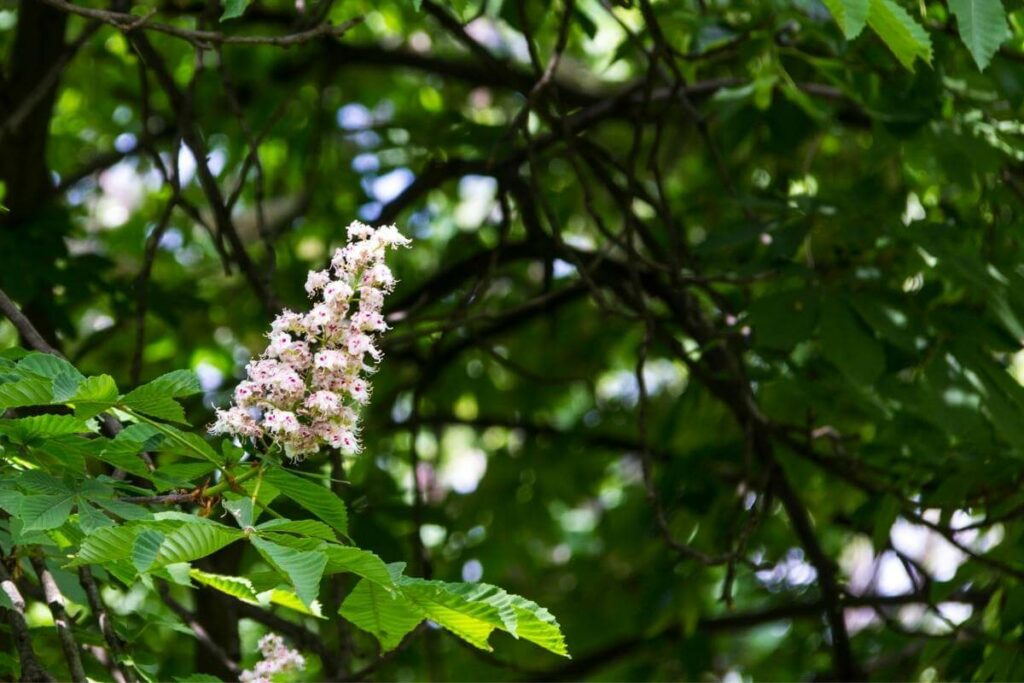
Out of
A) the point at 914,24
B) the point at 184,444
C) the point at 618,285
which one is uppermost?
the point at 618,285

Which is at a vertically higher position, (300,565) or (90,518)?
(90,518)

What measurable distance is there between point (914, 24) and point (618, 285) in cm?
143

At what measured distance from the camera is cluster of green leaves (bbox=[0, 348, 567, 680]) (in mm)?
1327

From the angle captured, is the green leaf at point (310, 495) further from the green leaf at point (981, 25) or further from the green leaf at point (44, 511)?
the green leaf at point (981, 25)

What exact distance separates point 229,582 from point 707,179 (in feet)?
11.9

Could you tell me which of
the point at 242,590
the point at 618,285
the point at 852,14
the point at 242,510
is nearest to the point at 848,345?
the point at 618,285

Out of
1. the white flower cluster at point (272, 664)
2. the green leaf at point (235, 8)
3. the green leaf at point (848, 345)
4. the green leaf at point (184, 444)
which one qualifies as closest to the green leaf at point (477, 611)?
the green leaf at point (184, 444)

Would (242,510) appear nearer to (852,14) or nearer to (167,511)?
(167,511)

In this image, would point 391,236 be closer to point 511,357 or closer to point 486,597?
point 486,597

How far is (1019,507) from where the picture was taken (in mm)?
2697

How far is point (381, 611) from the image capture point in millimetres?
1457

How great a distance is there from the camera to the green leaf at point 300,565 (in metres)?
1.23

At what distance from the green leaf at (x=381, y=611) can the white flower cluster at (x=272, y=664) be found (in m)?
0.26

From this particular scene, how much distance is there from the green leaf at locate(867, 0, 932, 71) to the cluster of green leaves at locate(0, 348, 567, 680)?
1019mm
